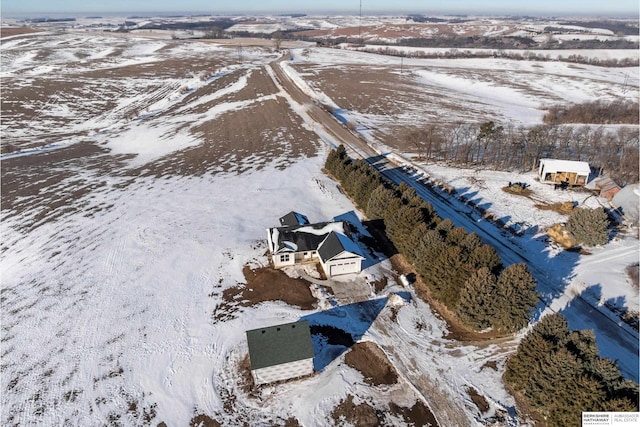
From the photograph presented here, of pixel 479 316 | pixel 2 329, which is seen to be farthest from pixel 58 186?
pixel 479 316

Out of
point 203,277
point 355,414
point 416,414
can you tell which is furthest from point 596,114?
point 355,414

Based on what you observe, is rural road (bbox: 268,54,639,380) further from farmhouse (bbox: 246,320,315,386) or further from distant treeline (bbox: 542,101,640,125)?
distant treeline (bbox: 542,101,640,125)

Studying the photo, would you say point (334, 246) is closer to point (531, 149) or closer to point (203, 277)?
point (203, 277)

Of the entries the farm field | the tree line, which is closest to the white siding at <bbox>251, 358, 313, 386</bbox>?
the farm field

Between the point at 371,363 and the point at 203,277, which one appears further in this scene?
the point at 203,277

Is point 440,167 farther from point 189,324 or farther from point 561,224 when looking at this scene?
point 189,324

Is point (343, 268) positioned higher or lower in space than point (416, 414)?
higher
